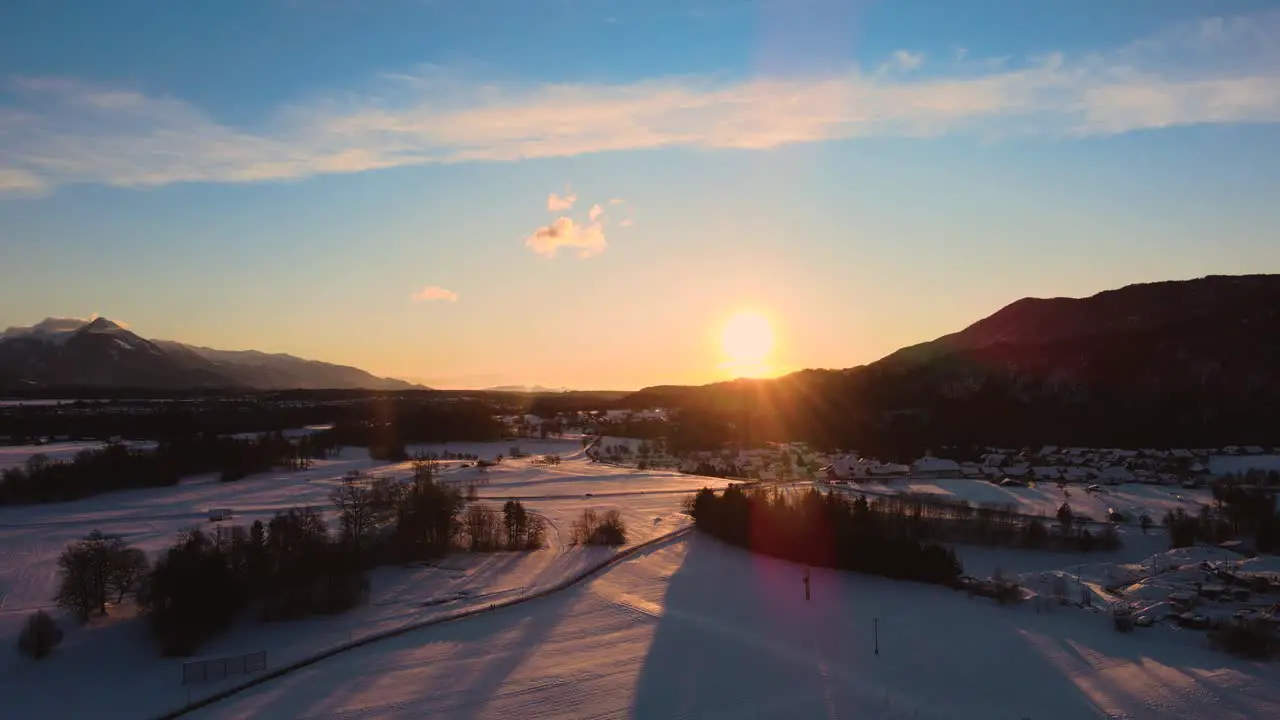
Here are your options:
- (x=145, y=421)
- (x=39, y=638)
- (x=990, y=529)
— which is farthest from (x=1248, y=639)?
(x=145, y=421)

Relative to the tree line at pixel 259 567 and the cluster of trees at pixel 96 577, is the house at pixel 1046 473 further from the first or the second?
the cluster of trees at pixel 96 577

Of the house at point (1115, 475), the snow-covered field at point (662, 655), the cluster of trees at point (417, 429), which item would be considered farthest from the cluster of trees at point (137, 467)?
the house at point (1115, 475)

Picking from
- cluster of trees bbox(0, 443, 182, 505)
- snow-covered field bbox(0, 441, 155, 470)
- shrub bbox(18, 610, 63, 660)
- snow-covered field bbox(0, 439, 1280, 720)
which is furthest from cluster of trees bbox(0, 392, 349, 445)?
snow-covered field bbox(0, 439, 1280, 720)

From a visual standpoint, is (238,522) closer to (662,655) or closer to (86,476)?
(86,476)

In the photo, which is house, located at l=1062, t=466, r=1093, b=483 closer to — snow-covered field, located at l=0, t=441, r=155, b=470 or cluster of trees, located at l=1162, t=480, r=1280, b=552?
cluster of trees, located at l=1162, t=480, r=1280, b=552

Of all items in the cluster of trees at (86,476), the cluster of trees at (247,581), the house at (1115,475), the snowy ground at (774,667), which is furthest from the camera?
the house at (1115,475)

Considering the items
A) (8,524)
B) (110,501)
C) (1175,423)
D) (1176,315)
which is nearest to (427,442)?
(110,501)
